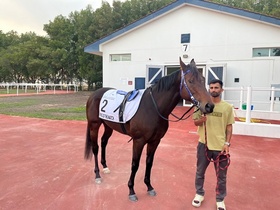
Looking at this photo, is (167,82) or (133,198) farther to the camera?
(133,198)

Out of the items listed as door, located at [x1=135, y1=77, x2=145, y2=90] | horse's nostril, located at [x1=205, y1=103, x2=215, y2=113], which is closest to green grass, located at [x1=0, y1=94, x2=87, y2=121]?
door, located at [x1=135, y1=77, x2=145, y2=90]

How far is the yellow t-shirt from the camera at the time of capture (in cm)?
237

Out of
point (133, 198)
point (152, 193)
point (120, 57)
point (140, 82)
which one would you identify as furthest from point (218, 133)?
point (120, 57)

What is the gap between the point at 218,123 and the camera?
2393mm

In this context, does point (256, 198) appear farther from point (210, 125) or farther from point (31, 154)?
point (31, 154)

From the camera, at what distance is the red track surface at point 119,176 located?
2.61 meters

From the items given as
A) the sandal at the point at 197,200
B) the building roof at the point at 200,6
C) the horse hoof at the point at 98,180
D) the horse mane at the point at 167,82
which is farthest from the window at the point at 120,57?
the sandal at the point at 197,200

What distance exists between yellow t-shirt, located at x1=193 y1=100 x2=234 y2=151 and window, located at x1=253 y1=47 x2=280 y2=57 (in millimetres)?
8130

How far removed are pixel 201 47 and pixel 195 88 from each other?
8.47 m

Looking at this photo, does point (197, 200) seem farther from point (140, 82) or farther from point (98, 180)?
point (140, 82)

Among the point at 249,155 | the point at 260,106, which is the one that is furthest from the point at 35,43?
the point at 249,155

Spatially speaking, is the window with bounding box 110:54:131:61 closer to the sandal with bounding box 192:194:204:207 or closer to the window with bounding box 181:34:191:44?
the window with bounding box 181:34:191:44

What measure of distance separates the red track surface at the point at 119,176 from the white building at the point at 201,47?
4.50 metres

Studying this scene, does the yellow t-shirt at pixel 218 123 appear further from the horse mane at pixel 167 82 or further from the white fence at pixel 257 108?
the white fence at pixel 257 108
